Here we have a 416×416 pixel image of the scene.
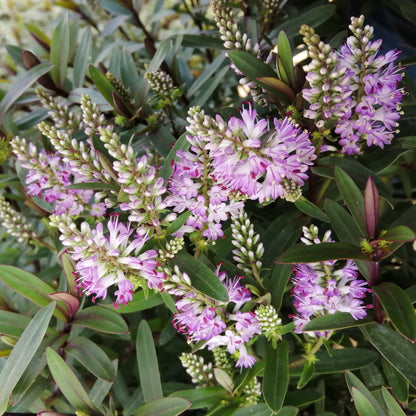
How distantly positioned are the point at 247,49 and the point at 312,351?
602mm

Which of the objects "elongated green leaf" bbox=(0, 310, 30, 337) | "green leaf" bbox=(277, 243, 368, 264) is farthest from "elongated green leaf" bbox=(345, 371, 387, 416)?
"elongated green leaf" bbox=(0, 310, 30, 337)

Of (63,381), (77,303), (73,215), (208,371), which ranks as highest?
(73,215)

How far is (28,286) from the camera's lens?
954mm

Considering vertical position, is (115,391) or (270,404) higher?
(270,404)

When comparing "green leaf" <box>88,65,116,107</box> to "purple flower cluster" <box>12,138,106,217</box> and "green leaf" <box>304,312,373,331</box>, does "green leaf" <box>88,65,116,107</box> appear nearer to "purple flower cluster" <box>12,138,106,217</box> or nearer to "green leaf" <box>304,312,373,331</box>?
"purple flower cluster" <box>12,138,106,217</box>

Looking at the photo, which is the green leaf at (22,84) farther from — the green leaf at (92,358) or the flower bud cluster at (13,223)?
the green leaf at (92,358)

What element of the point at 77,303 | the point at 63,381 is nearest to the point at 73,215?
the point at 77,303

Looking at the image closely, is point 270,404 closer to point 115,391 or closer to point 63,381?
point 63,381

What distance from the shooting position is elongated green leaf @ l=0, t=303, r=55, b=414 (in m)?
0.87

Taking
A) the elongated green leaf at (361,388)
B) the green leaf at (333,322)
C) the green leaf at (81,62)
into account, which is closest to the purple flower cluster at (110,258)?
the green leaf at (333,322)

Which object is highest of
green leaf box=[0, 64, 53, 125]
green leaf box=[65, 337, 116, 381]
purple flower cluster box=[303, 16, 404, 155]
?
green leaf box=[0, 64, 53, 125]

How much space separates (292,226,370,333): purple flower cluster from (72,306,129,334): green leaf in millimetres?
351

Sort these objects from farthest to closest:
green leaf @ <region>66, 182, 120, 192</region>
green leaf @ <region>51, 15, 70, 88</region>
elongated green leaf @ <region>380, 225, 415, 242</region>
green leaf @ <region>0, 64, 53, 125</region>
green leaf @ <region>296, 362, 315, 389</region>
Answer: green leaf @ <region>51, 15, 70, 88</region> < green leaf @ <region>0, 64, 53, 125</region> < green leaf @ <region>296, 362, 315, 389</region> < green leaf @ <region>66, 182, 120, 192</region> < elongated green leaf @ <region>380, 225, 415, 242</region>

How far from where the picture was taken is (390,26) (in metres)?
1.28
